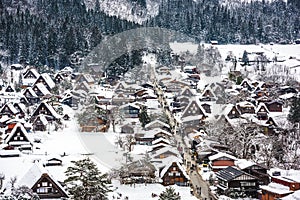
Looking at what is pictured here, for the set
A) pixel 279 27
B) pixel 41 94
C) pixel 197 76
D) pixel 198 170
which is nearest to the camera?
pixel 198 170

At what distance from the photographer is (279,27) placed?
52.8m

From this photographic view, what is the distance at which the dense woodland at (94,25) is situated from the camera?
34.5 m

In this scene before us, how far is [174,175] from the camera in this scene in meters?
15.3

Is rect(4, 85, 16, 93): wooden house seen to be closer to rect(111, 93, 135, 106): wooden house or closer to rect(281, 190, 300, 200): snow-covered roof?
rect(111, 93, 135, 106): wooden house

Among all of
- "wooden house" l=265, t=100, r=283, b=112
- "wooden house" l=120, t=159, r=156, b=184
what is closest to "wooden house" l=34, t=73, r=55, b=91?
"wooden house" l=265, t=100, r=283, b=112

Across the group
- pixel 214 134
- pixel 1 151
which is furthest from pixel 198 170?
pixel 1 151

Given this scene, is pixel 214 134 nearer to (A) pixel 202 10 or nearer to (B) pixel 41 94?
(B) pixel 41 94

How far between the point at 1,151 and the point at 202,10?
1631 inches

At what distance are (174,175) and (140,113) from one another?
23.6 ft

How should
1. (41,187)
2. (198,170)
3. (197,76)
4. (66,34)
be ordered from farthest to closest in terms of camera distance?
(66,34) < (197,76) < (198,170) < (41,187)

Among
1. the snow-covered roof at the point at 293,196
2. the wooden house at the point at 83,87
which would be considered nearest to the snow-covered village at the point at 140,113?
the wooden house at the point at 83,87

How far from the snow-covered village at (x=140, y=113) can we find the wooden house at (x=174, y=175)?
0.03 metres

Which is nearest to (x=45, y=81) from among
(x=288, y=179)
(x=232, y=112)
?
(x=232, y=112)

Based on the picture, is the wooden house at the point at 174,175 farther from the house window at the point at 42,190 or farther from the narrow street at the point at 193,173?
A: the house window at the point at 42,190
